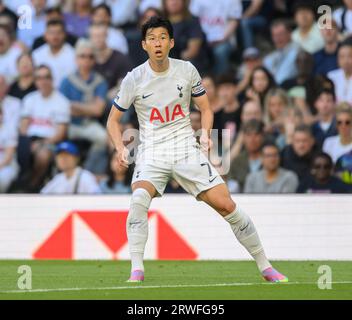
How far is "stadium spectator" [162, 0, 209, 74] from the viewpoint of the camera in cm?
1748

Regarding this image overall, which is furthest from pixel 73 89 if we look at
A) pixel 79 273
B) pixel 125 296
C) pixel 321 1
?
pixel 125 296

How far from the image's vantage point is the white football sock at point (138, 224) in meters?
9.69

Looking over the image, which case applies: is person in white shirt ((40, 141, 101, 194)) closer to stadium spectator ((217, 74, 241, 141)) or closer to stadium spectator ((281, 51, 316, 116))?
stadium spectator ((217, 74, 241, 141))

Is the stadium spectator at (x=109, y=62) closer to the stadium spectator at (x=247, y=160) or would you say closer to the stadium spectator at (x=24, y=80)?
the stadium spectator at (x=24, y=80)

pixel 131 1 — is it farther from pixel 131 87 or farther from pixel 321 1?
pixel 131 87

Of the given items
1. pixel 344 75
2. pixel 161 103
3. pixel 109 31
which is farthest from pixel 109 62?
pixel 161 103

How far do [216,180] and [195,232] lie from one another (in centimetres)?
573

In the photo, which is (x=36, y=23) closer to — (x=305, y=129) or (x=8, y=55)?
(x=8, y=55)

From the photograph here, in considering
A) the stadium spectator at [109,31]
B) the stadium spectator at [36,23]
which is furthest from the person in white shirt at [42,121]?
the stadium spectator at [109,31]

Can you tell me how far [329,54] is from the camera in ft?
55.8

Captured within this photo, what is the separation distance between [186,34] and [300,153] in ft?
9.44

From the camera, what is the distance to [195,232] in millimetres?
15500

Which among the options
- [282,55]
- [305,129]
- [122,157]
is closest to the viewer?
[122,157]

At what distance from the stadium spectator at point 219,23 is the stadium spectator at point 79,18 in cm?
181
